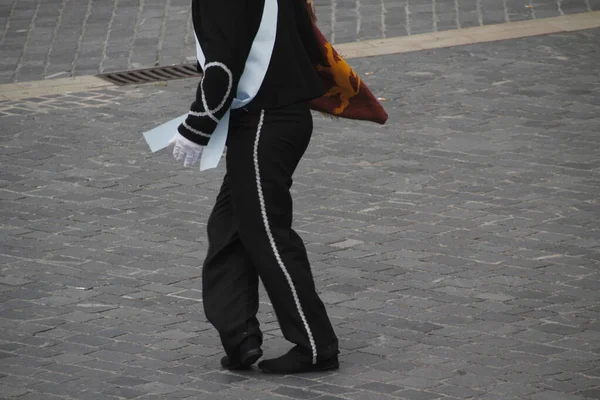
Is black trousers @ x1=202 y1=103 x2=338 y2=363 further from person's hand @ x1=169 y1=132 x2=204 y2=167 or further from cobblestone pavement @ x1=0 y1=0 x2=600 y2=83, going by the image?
cobblestone pavement @ x1=0 y1=0 x2=600 y2=83

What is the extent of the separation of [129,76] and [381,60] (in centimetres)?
202

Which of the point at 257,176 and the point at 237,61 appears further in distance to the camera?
the point at 257,176

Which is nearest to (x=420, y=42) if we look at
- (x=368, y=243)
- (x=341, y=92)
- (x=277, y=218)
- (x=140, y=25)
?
(x=140, y=25)

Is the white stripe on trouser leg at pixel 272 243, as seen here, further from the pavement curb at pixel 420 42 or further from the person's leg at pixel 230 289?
the pavement curb at pixel 420 42

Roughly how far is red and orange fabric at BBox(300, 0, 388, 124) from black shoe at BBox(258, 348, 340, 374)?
1046mm

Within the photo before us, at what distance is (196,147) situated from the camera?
4957 mm

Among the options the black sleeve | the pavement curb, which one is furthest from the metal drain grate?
the black sleeve

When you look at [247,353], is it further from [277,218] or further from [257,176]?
[257,176]

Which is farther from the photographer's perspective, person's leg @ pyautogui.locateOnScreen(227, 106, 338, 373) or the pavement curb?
the pavement curb

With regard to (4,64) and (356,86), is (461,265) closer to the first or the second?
(356,86)

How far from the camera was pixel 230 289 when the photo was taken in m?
5.21

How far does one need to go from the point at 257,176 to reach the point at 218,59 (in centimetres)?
50

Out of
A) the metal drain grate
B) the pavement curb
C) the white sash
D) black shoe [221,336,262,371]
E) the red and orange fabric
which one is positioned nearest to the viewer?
the white sash

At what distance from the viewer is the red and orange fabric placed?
5316 millimetres
